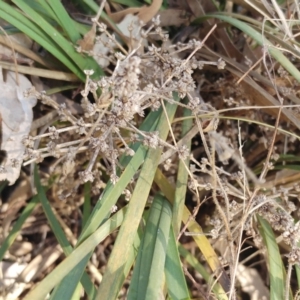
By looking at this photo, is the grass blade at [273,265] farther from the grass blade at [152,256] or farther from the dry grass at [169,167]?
the grass blade at [152,256]

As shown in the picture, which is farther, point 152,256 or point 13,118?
point 13,118

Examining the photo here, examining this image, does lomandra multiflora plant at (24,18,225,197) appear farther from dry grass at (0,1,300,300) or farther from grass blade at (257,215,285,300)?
grass blade at (257,215,285,300)

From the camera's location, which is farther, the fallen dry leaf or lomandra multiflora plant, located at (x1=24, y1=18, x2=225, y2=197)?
the fallen dry leaf

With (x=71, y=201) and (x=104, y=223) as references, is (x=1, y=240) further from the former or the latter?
(x=104, y=223)

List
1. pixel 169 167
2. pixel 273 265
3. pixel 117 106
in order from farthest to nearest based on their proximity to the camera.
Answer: pixel 169 167 → pixel 273 265 → pixel 117 106

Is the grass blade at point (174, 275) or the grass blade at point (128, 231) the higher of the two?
the grass blade at point (128, 231)

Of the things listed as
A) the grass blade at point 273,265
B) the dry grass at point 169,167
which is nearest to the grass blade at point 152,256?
the dry grass at point 169,167

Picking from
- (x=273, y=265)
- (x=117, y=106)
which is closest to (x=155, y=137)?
(x=117, y=106)

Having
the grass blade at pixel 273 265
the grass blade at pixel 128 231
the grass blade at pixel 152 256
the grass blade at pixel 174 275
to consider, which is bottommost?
the grass blade at pixel 273 265

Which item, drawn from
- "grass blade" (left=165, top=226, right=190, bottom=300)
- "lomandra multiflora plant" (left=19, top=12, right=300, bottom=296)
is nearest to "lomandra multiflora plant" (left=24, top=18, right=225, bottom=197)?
"lomandra multiflora plant" (left=19, top=12, right=300, bottom=296)

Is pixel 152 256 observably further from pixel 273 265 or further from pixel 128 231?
pixel 273 265

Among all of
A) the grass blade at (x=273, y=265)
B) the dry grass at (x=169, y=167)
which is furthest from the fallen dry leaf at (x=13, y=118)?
the grass blade at (x=273, y=265)

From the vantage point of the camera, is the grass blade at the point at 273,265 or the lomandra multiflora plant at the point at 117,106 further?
the grass blade at the point at 273,265
